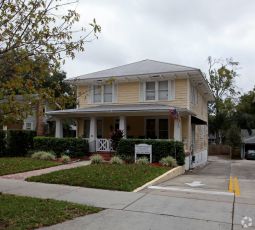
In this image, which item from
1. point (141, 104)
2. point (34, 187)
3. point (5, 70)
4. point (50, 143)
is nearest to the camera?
point (5, 70)

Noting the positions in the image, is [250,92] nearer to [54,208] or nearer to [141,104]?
[141,104]

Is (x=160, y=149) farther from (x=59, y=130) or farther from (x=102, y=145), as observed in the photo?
(x=59, y=130)

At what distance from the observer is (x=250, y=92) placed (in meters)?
64.4

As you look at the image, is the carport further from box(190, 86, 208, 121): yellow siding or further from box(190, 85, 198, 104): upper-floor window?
box(190, 85, 198, 104): upper-floor window

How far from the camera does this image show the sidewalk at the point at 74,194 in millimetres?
9249

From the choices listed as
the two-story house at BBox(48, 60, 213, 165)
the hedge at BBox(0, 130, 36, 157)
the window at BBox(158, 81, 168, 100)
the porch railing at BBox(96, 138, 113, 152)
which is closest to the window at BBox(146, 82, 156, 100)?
the two-story house at BBox(48, 60, 213, 165)

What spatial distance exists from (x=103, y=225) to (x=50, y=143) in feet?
50.6

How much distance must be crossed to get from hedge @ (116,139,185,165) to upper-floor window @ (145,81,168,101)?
4.67m

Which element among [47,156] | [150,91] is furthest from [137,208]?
[150,91]

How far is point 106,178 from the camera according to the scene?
12680 millimetres

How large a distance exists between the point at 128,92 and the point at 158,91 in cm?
212

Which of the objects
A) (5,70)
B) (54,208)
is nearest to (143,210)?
(54,208)

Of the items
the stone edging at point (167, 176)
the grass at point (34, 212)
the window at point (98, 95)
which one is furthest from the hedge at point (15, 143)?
the grass at point (34, 212)

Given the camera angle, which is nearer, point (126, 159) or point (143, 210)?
point (143, 210)
